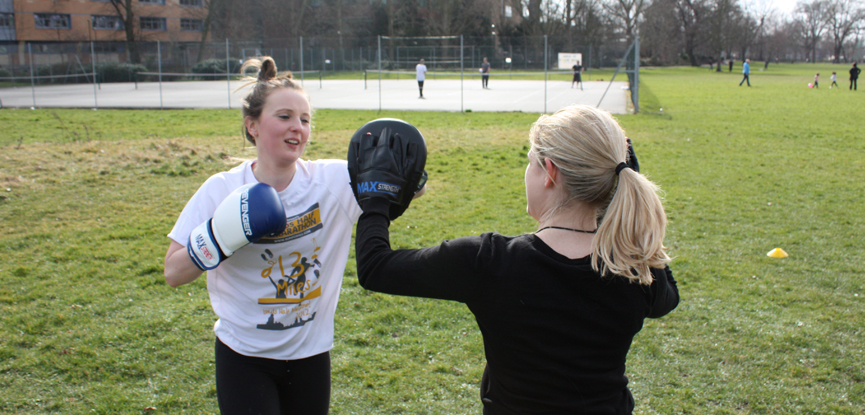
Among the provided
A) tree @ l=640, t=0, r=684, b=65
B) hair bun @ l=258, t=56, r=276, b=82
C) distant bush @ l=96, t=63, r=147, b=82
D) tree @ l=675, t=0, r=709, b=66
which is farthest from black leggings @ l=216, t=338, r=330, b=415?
tree @ l=675, t=0, r=709, b=66

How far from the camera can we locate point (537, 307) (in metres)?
1.50

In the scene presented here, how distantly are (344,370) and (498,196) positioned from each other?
15.5 ft

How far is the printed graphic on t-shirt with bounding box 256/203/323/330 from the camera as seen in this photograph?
2.24m

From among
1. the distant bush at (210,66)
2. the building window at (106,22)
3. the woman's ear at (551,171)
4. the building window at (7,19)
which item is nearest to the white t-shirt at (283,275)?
the woman's ear at (551,171)

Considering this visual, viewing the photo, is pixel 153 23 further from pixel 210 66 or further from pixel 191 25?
pixel 210 66

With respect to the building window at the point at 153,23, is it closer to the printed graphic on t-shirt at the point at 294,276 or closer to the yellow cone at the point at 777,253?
the yellow cone at the point at 777,253

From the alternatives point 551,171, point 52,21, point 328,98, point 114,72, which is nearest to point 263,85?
point 551,171

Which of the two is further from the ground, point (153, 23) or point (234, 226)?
point (153, 23)

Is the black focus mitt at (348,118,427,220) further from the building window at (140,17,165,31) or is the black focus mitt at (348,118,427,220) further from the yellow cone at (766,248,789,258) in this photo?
the building window at (140,17,165,31)

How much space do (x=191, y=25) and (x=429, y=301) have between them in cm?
6715

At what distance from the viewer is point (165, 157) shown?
980cm

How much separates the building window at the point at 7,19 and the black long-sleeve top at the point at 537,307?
61.1 m

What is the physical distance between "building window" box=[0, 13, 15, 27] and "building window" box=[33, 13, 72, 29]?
1865 mm

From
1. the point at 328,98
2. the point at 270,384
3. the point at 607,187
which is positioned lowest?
the point at 270,384
